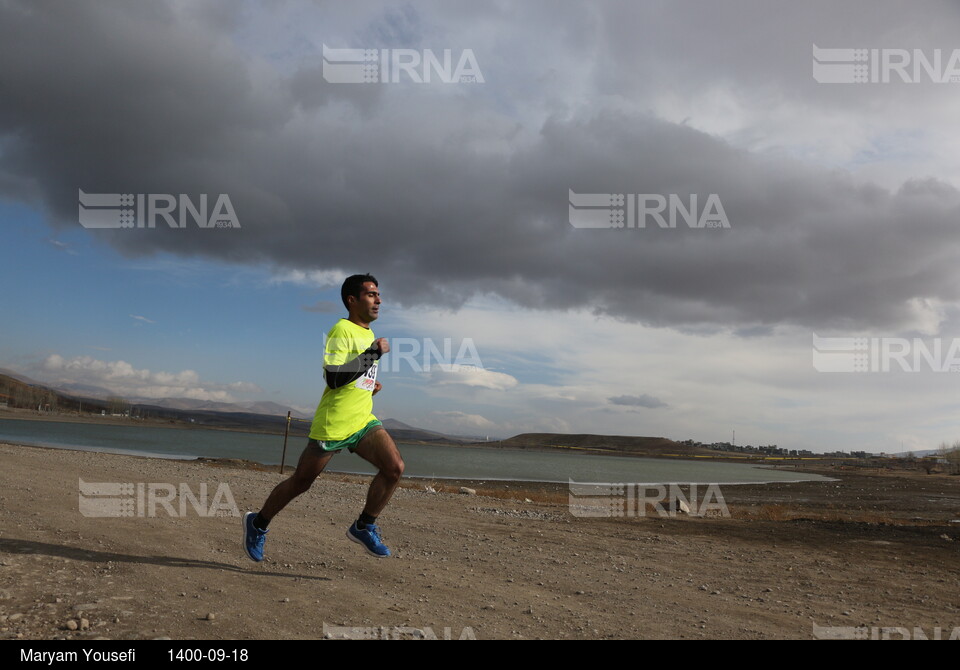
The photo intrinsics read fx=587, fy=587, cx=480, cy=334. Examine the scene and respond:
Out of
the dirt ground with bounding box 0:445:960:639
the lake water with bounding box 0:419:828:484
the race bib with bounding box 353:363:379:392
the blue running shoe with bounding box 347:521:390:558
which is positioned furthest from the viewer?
the lake water with bounding box 0:419:828:484

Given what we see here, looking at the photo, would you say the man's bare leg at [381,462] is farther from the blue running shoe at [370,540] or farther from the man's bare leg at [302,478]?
the man's bare leg at [302,478]

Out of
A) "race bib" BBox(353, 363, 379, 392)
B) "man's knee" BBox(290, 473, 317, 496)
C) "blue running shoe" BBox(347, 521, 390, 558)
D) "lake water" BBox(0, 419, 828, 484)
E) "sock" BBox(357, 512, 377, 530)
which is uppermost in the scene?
"race bib" BBox(353, 363, 379, 392)

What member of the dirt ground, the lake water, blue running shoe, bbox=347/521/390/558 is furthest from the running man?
the lake water

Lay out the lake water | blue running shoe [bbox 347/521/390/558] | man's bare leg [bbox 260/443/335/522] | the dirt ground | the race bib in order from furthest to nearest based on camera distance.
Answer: the lake water, blue running shoe [bbox 347/521/390/558], the race bib, man's bare leg [bbox 260/443/335/522], the dirt ground

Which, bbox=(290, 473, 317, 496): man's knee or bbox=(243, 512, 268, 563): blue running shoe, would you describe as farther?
bbox=(243, 512, 268, 563): blue running shoe

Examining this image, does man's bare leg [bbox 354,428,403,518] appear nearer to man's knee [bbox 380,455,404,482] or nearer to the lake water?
man's knee [bbox 380,455,404,482]

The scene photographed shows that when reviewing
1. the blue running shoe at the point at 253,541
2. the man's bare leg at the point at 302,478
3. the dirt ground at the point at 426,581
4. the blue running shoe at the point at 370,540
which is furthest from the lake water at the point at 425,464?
the man's bare leg at the point at 302,478

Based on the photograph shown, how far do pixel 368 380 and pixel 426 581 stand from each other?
1.92m

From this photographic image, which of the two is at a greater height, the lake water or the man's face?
the man's face

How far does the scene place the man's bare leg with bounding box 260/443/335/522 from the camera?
516 cm
